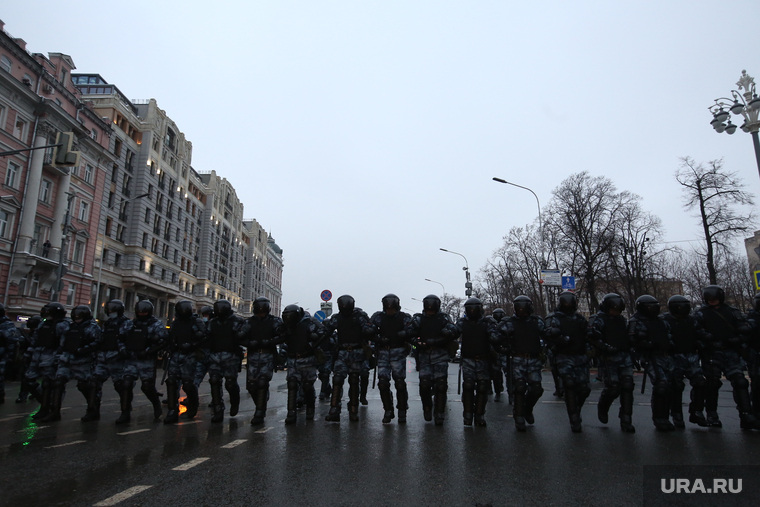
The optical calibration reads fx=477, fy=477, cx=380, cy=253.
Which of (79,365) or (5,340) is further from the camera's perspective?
(5,340)

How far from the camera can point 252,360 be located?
8172mm

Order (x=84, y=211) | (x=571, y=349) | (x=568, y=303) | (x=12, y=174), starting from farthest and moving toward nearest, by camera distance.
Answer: (x=84, y=211) < (x=12, y=174) < (x=568, y=303) < (x=571, y=349)

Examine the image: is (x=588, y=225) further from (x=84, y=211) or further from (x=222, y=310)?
(x=84, y=211)

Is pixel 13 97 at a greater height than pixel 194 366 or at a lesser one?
greater

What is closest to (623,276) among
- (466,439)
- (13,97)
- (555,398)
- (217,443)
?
(555,398)

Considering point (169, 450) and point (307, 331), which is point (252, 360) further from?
point (169, 450)

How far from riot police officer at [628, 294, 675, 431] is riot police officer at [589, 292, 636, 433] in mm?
172

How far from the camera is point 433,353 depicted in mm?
7922

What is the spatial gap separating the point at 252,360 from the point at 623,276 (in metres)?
27.9

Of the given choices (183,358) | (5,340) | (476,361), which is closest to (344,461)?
(476,361)

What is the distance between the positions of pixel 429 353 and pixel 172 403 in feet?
14.6

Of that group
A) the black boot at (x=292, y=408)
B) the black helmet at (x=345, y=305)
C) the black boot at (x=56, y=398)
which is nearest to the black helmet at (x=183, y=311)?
the black boot at (x=56, y=398)

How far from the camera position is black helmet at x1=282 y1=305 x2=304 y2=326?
8.46m

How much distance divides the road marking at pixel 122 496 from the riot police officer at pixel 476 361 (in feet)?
15.5
